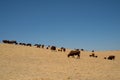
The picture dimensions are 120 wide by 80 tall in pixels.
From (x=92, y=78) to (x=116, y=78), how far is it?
2.03 meters

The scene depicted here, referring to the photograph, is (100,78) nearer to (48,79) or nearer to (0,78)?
(48,79)

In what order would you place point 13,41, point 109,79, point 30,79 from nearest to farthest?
point 30,79, point 109,79, point 13,41

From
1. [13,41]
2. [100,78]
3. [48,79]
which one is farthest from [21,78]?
[13,41]

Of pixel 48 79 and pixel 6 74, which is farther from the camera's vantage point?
pixel 6 74

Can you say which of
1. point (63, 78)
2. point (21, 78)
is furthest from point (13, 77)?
point (63, 78)

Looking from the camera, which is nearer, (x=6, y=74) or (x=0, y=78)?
(x=0, y=78)

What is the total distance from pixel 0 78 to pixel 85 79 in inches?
247

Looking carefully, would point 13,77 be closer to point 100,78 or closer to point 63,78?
point 63,78

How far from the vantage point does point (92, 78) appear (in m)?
18.6

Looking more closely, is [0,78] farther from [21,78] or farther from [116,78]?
[116,78]

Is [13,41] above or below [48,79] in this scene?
above

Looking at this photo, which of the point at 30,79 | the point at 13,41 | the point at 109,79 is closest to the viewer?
the point at 30,79

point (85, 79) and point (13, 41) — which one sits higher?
point (13, 41)

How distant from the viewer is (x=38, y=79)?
56.5 ft
